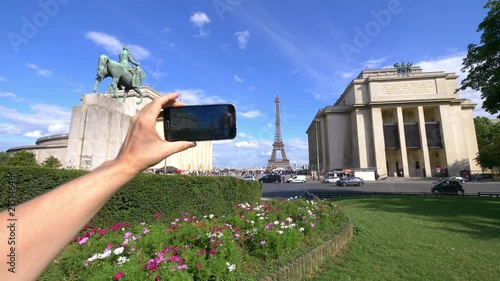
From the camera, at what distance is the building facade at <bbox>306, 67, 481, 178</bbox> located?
50906 mm

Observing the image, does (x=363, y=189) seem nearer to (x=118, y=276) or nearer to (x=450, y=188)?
(x=450, y=188)

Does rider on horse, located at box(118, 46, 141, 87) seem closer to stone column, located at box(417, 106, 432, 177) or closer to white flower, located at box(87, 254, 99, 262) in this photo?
white flower, located at box(87, 254, 99, 262)

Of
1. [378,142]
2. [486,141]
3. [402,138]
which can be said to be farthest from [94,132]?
[486,141]

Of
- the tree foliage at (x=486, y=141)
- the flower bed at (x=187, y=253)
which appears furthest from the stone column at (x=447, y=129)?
the flower bed at (x=187, y=253)

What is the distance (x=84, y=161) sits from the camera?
38.0 ft

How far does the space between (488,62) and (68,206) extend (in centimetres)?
1930

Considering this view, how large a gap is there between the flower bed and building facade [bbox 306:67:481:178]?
49.1 meters

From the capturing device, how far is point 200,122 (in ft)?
6.05

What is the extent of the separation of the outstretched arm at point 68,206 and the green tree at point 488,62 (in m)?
16.9

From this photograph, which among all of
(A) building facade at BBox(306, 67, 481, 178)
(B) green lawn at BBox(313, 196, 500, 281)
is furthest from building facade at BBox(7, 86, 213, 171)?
(A) building facade at BBox(306, 67, 481, 178)

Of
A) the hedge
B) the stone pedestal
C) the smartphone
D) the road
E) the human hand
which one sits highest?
the stone pedestal

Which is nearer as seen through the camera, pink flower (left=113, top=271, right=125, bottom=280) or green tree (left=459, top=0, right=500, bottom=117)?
pink flower (left=113, top=271, right=125, bottom=280)

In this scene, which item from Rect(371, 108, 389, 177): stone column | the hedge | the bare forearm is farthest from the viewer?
Rect(371, 108, 389, 177): stone column

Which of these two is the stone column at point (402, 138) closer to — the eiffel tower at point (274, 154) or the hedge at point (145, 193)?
the hedge at point (145, 193)
